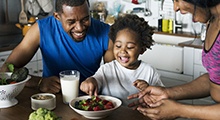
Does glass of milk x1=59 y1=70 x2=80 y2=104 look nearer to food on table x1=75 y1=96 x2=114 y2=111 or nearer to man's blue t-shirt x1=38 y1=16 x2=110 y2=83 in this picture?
food on table x1=75 y1=96 x2=114 y2=111

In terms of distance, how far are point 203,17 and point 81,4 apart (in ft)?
2.78

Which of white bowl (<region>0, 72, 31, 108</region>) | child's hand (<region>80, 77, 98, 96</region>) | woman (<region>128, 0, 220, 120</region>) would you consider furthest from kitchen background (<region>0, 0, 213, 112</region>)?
white bowl (<region>0, 72, 31, 108</region>)

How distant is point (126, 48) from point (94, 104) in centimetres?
52

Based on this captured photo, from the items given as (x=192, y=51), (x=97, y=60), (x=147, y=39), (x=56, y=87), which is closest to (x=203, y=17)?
(x=147, y=39)

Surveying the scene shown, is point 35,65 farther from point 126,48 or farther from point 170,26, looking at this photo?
point 126,48

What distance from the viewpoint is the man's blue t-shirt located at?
223cm

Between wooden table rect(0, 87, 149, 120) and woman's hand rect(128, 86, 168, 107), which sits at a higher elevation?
woman's hand rect(128, 86, 168, 107)

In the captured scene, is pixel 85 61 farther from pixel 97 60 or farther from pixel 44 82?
pixel 44 82

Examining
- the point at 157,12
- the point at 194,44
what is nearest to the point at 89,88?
the point at 194,44

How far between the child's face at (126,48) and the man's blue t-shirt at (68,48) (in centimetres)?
26

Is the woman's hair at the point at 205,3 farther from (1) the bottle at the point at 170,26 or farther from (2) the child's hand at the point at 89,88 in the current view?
(1) the bottle at the point at 170,26

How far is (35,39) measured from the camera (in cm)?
221

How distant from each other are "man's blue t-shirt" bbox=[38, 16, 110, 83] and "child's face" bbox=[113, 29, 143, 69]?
26 cm

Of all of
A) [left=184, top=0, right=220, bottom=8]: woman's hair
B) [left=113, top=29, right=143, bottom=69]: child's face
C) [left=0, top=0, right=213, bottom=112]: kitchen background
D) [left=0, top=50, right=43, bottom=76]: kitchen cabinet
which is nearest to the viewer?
[left=184, top=0, right=220, bottom=8]: woman's hair
